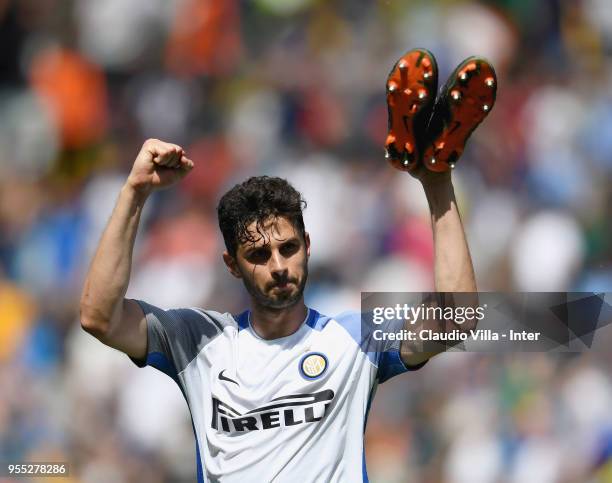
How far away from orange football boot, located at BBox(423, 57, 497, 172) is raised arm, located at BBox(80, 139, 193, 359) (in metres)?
0.78

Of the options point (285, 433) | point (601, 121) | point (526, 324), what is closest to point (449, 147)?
point (285, 433)

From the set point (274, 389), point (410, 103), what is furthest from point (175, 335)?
point (410, 103)

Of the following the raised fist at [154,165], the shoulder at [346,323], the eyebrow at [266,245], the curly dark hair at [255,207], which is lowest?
the shoulder at [346,323]

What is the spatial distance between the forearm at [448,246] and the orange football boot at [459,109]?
4.1 inches

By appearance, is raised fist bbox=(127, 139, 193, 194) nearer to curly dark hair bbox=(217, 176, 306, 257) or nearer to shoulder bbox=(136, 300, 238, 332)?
curly dark hair bbox=(217, 176, 306, 257)

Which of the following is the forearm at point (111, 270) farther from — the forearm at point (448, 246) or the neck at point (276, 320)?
the forearm at point (448, 246)

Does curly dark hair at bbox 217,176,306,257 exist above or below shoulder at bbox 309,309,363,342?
above

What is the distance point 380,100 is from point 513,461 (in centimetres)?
285

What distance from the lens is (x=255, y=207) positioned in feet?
9.74

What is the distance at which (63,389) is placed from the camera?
6.36 meters

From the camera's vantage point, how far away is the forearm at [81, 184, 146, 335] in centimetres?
284

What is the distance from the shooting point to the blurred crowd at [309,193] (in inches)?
238

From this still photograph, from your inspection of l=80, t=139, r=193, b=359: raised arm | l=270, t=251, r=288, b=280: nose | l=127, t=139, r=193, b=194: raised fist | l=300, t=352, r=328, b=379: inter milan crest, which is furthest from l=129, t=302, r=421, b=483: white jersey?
l=127, t=139, r=193, b=194: raised fist

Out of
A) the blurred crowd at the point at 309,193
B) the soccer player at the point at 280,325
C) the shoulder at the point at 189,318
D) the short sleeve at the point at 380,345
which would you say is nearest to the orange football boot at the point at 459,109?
the soccer player at the point at 280,325
